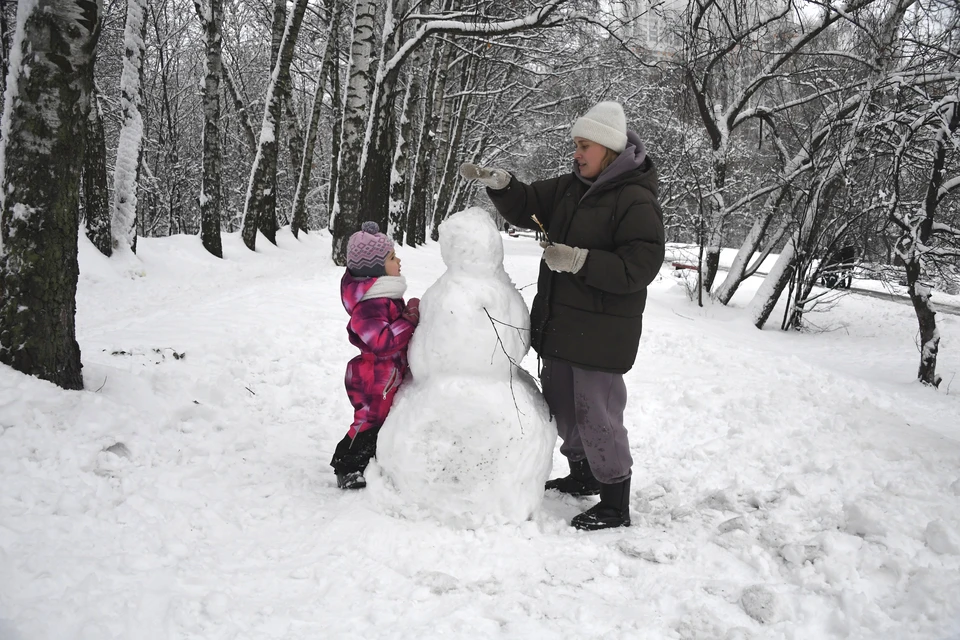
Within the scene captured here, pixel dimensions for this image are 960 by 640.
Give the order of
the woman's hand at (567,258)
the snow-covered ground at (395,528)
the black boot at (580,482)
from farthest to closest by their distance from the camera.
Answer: the black boot at (580,482) → the woman's hand at (567,258) → the snow-covered ground at (395,528)

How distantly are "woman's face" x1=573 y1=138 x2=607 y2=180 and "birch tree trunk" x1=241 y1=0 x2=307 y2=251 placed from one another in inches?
398

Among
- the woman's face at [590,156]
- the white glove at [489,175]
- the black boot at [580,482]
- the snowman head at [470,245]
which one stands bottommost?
the black boot at [580,482]

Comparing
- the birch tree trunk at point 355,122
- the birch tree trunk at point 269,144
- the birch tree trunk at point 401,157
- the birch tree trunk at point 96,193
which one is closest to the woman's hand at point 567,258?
the birch tree trunk at point 355,122

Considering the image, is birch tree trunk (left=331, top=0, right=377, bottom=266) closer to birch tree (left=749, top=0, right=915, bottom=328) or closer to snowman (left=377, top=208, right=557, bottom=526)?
birch tree (left=749, top=0, right=915, bottom=328)

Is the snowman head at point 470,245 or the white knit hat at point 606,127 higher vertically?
the white knit hat at point 606,127

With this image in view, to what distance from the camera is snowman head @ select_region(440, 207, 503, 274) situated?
2771 millimetres

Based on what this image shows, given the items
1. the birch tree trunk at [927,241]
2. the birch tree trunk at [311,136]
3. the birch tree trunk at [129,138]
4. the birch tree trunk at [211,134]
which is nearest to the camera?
the birch tree trunk at [927,241]

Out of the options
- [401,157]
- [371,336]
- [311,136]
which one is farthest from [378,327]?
[311,136]

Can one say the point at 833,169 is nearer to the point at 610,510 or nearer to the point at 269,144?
the point at 610,510

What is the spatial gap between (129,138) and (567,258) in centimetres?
896

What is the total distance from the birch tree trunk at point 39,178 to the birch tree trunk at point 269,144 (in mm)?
8806

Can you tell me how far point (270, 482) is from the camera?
125 inches

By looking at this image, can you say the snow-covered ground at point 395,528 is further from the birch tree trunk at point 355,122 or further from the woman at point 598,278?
the birch tree trunk at point 355,122

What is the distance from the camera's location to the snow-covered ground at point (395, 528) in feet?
6.51
